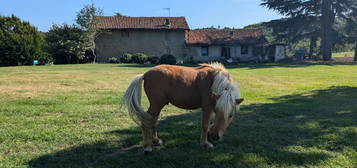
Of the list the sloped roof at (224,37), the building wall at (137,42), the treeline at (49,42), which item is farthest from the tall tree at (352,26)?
the treeline at (49,42)

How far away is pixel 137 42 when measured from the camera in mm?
36438

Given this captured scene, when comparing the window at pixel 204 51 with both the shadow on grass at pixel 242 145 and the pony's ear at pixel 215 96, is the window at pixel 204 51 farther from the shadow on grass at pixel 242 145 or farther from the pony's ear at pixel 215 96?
the pony's ear at pixel 215 96

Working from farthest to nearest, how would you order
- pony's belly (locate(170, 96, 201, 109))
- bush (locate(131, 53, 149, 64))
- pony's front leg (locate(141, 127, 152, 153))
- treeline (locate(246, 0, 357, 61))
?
treeline (locate(246, 0, 357, 61))
bush (locate(131, 53, 149, 64))
pony's belly (locate(170, 96, 201, 109))
pony's front leg (locate(141, 127, 152, 153))

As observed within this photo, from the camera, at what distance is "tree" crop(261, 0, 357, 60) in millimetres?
33728

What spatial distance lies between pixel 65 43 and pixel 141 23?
33.9 ft

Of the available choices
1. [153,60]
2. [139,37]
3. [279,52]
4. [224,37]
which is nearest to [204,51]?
[224,37]

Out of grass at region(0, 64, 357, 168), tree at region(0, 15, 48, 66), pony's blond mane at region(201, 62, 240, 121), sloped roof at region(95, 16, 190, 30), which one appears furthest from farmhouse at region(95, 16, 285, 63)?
pony's blond mane at region(201, 62, 240, 121)

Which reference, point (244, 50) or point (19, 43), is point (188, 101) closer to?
point (19, 43)

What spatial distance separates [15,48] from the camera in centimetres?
2692

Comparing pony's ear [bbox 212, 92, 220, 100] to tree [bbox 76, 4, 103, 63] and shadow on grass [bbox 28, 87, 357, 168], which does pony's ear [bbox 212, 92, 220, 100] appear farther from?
tree [bbox 76, 4, 103, 63]

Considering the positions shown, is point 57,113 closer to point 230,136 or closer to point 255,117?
point 230,136

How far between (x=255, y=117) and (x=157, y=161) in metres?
3.27

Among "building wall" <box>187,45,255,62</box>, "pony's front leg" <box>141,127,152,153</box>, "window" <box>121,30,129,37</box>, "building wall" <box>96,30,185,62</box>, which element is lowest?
"pony's front leg" <box>141,127,152,153</box>

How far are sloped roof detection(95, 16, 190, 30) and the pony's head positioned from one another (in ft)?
109
